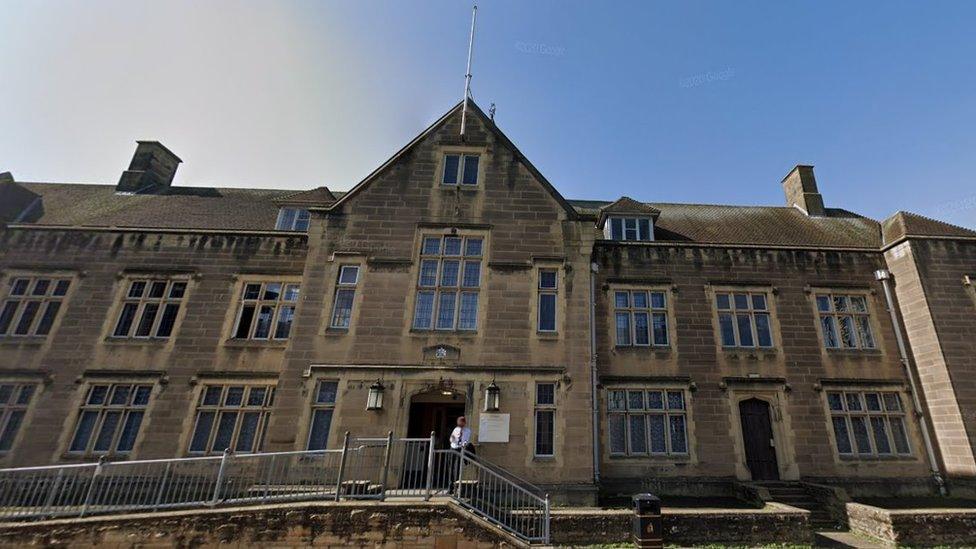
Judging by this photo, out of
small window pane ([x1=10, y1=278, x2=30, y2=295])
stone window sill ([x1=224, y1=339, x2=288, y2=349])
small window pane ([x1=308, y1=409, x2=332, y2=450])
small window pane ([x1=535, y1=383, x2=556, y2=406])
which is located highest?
small window pane ([x1=10, y1=278, x2=30, y2=295])

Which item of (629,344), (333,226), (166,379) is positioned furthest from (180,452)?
(629,344)

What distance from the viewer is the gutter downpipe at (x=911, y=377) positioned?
46.8 feet

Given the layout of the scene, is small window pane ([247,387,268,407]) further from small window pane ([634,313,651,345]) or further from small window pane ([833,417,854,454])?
small window pane ([833,417,854,454])

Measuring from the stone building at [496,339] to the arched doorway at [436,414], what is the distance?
10 centimetres

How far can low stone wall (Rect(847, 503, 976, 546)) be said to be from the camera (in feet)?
34.2

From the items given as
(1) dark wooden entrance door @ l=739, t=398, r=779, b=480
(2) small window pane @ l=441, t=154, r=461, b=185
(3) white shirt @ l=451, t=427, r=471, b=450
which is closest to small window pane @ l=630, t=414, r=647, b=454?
(1) dark wooden entrance door @ l=739, t=398, r=779, b=480

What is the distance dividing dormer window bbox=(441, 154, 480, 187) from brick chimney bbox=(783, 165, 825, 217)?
669 inches

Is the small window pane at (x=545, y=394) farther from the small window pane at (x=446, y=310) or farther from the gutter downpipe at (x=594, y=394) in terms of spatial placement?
the small window pane at (x=446, y=310)

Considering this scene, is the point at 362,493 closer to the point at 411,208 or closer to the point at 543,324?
the point at 543,324

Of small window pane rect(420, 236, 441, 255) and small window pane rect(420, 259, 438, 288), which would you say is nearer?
small window pane rect(420, 259, 438, 288)

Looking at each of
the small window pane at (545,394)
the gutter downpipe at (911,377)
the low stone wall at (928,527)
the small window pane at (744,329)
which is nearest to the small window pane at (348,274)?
the small window pane at (545,394)

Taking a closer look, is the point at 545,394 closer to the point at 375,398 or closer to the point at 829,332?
the point at 375,398

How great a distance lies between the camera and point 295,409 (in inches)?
515

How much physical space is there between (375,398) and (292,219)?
31.2 ft
